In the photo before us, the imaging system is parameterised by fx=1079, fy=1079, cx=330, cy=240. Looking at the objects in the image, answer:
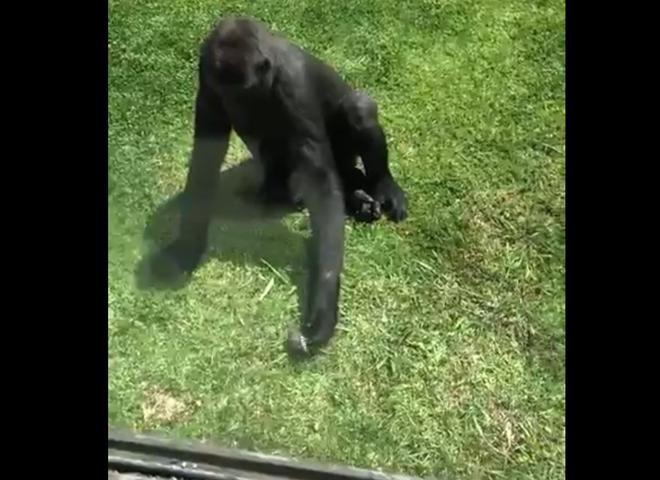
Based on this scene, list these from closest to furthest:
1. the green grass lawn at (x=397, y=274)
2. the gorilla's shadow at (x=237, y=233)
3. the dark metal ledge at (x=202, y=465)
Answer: the dark metal ledge at (x=202, y=465)
the green grass lawn at (x=397, y=274)
the gorilla's shadow at (x=237, y=233)

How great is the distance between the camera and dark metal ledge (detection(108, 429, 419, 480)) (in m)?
3.49

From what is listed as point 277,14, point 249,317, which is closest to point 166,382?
point 249,317

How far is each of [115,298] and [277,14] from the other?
5.04 ft

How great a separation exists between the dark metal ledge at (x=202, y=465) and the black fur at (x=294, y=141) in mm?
465

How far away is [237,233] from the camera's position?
4.13 metres

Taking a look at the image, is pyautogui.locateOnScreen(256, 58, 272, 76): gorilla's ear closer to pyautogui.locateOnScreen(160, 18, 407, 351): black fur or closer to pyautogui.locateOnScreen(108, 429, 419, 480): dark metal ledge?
pyautogui.locateOnScreen(160, 18, 407, 351): black fur

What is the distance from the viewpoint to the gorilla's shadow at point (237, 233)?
4051 mm

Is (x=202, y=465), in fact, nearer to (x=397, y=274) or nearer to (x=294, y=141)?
(x=397, y=274)

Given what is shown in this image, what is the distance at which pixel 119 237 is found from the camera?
4160mm

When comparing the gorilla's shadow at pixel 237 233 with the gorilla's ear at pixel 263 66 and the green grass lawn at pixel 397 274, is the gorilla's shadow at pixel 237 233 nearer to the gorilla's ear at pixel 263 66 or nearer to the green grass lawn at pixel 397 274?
the green grass lawn at pixel 397 274

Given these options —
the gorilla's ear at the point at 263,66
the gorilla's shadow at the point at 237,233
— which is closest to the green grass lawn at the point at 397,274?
the gorilla's shadow at the point at 237,233

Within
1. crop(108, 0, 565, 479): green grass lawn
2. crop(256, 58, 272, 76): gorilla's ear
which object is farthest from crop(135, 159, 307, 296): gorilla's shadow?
crop(256, 58, 272, 76): gorilla's ear

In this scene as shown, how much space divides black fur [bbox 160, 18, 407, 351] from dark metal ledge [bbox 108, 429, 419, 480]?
1.53ft
